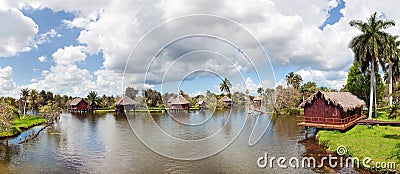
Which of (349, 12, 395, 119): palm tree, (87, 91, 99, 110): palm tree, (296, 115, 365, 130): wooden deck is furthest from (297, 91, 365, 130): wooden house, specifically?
(87, 91, 99, 110): palm tree

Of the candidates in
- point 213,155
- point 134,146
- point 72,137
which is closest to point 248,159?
point 213,155

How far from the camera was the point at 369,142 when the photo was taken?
23.0 metres

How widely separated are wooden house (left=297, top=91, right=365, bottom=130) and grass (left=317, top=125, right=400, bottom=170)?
1.25 metres

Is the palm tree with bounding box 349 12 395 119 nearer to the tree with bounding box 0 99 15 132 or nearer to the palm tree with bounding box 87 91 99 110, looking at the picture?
the tree with bounding box 0 99 15 132

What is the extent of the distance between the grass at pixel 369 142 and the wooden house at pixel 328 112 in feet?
4.11

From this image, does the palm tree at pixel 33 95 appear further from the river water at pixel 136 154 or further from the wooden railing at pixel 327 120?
the wooden railing at pixel 327 120


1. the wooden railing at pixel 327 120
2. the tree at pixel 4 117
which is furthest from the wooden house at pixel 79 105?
the wooden railing at pixel 327 120

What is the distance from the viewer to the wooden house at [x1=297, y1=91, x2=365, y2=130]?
101 ft

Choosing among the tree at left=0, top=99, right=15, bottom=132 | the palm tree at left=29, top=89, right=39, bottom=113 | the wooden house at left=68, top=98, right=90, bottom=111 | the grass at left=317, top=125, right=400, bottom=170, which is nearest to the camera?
the grass at left=317, top=125, right=400, bottom=170

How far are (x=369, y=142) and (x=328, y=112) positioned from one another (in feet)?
31.0

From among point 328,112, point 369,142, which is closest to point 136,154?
point 369,142

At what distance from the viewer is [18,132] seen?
3700 centimetres

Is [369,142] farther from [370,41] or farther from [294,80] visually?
[294,80]

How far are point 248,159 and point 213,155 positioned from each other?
118 inches
